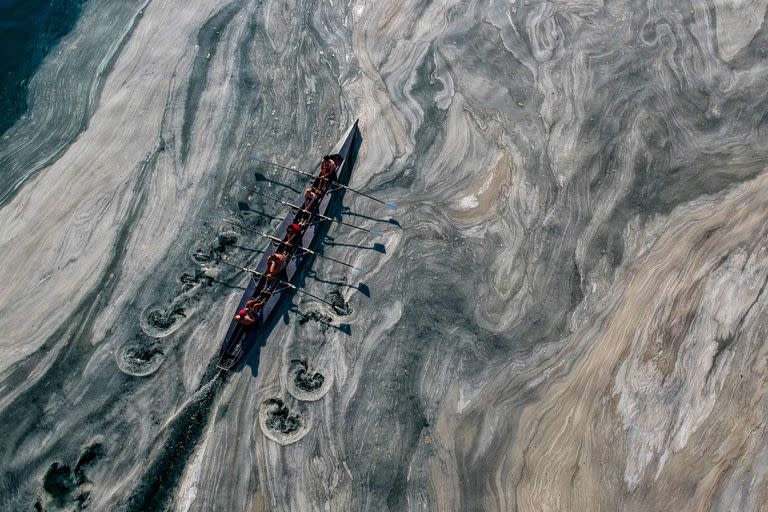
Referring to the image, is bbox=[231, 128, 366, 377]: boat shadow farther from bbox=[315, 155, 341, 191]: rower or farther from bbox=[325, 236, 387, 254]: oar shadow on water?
bbox=[315, 155, 341, 191]: rower

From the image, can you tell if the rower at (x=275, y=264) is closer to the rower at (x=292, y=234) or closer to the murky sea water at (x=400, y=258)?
the rower at (x=292, y=234)

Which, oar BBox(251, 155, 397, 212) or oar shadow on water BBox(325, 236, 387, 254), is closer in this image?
oar shadow on water BBox(325, 236, 387, 254)

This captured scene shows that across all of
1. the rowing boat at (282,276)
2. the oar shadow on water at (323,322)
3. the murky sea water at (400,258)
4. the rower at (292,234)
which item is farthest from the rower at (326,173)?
the oar shadow on water at (323,322)

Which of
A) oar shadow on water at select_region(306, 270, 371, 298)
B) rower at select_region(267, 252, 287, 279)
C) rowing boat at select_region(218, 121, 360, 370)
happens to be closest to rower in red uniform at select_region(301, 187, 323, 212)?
rowing boat at select_region(218, 121, 360, 370)

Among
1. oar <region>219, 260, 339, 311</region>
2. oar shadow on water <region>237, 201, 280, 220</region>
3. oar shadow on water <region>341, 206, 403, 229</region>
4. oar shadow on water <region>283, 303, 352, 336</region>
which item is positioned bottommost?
oar shadow on water <region>283, 303, 352, 336</region>

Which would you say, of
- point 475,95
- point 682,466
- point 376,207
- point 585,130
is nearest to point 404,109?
point 475,95
